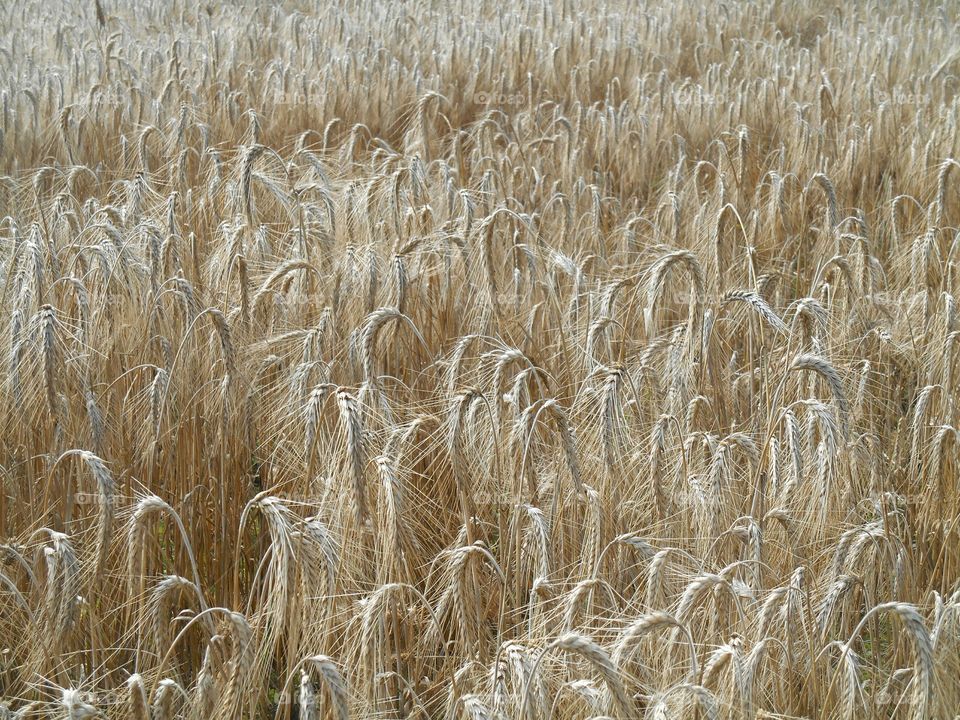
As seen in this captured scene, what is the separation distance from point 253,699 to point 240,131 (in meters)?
3.80

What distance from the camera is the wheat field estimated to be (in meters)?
1.50

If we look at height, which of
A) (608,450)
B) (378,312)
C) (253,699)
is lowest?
(253,699)

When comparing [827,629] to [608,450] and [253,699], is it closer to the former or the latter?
[608,450]

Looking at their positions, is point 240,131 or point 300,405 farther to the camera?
point 240,131

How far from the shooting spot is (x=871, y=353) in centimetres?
264

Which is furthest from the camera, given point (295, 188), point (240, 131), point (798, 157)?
point (240, 131)

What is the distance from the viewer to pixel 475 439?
2.07m

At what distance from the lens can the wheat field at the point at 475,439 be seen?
4.92 ft

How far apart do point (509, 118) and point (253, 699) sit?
14.3ft

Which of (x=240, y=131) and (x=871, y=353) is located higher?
(x=240, y=131)

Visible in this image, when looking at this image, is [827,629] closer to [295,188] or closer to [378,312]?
[378,312]

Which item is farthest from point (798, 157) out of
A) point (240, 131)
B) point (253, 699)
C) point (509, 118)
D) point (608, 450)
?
point (253, 699)

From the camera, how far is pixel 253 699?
4.96ft

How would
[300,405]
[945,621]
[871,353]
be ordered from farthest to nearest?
1. [871,353]
2. [300,405]
3. [945,621]
